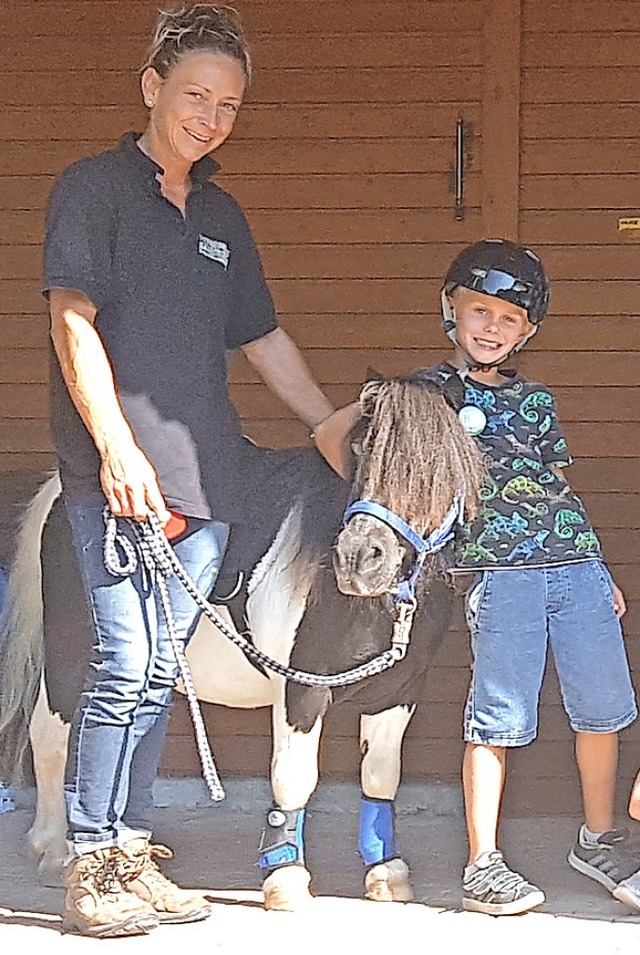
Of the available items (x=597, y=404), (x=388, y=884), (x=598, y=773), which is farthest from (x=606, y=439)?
(x=388, y=884)

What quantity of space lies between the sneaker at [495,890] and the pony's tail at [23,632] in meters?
1.27

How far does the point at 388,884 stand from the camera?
3684 mm

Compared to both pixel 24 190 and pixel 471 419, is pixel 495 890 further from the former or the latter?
pixel 24 190

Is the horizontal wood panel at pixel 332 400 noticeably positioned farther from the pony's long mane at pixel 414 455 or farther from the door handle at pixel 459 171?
the pony's long mane at pixel 414 455

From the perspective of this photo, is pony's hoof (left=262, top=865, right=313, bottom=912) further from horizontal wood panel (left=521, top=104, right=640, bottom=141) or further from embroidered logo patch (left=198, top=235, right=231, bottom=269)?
horizontal wood panel (left=521, top=104, right=640, bottom=141)

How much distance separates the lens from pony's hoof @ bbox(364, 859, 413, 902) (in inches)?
145

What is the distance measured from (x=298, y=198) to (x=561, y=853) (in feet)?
6.50

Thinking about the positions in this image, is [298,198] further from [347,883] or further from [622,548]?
[347,883]

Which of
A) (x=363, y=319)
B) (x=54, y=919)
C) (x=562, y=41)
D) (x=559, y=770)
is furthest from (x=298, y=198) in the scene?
(x=54, y=919)

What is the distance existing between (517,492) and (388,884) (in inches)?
38.8

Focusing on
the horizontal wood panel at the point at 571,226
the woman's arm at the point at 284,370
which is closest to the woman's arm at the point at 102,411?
the woman's arm at the point at 284,370

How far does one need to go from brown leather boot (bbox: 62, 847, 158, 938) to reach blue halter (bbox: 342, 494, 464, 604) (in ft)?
2.81

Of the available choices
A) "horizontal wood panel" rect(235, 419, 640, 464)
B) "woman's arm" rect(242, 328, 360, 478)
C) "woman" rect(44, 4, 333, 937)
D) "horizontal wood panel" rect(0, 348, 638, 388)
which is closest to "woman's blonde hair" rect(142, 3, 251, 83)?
"woman" rect(44, 4, 333, 937)

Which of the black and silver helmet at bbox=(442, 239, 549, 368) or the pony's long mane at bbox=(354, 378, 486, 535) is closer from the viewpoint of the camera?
the pony's long mane at bbox=(354, 378, 486, 535)
